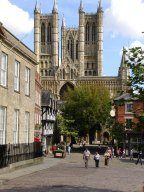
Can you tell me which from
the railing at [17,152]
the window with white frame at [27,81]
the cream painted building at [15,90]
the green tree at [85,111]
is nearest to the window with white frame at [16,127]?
the cream painted building at [15,90]

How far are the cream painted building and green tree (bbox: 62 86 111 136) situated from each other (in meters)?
52.6

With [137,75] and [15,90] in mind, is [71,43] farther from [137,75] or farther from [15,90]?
[137,75]

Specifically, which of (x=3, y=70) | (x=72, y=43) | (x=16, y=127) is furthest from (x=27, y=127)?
(x=72, y=43)

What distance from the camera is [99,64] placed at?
572 feet

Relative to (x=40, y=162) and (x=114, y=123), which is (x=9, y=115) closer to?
(x=40, y=162)

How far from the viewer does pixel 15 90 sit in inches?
1382

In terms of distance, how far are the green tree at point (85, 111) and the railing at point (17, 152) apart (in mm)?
50466

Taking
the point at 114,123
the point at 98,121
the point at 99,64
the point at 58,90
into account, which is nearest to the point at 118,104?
the point at 114,123

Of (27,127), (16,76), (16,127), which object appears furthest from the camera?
(27,127)

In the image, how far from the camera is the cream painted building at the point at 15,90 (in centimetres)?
3250

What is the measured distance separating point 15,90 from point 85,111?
5859 centimetres

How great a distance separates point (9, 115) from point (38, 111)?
36.7 meters

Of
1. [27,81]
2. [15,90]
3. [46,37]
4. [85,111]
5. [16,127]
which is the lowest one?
[16,127]

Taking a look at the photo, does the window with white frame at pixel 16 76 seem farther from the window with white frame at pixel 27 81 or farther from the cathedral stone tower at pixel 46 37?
the cathedral stone tower at pixel 46 37
